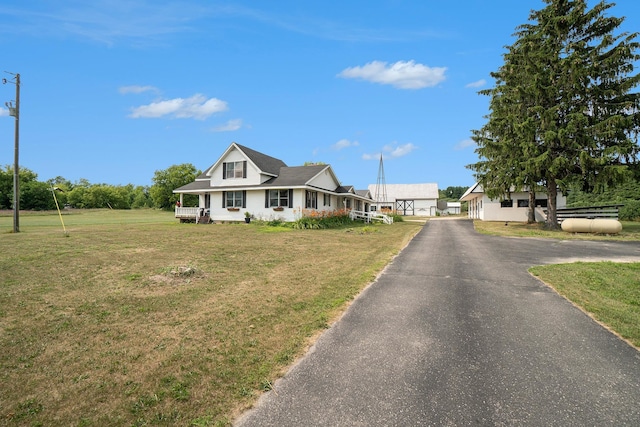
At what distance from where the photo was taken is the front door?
64312mm

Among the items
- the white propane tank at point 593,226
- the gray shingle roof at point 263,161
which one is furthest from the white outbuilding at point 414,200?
the white propane tank at point 593,226

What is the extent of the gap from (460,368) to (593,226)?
2107cm

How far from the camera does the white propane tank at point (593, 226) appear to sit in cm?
1869

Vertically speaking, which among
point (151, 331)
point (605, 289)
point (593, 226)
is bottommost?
point (605, 289)

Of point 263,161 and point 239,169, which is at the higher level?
point 263,161

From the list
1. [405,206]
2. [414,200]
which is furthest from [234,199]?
[414,200]

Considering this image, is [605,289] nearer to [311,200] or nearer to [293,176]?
[311,200]

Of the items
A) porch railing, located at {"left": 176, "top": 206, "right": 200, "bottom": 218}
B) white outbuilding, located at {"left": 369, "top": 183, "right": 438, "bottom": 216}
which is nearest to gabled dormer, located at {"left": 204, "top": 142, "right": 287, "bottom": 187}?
porch railing, located at {"left": 176, "top": 206, "right": 200, "bottom": 218}

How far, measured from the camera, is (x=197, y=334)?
4645 millimetres

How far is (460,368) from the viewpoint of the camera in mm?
3682

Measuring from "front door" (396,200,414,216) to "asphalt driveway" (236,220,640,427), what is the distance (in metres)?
58.9

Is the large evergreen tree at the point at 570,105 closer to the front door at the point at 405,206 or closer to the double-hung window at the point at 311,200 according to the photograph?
the double-hung window at the point at 311,200

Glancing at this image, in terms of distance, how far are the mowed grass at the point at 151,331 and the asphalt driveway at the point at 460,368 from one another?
51cm

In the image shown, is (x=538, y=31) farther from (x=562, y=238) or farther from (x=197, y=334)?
(x=197, y=334)
